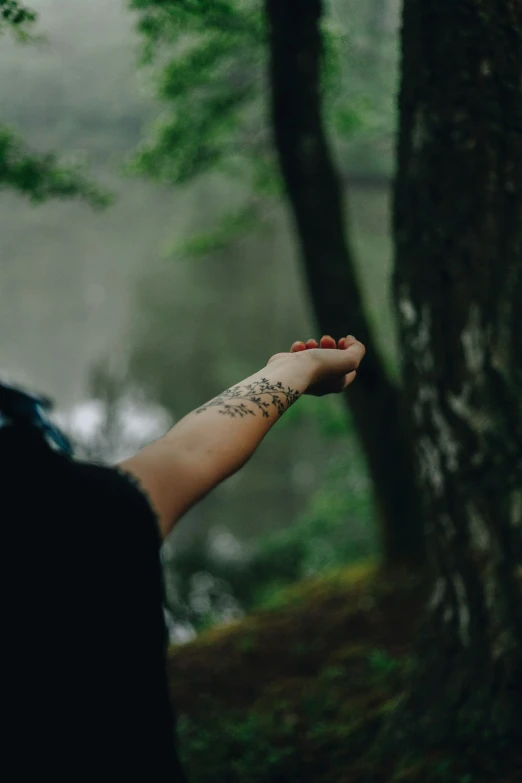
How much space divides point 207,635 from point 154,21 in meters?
4.22

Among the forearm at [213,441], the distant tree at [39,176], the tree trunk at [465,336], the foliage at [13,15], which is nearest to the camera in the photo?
the forearm at [213,441]

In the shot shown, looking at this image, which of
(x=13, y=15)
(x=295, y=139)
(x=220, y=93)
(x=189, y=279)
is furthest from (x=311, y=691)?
(x=189, y=279)

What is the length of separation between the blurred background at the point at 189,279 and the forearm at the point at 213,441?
5.63 ft

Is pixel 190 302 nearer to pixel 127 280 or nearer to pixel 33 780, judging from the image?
pixel 127 280

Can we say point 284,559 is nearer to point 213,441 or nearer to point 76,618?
point 213,441

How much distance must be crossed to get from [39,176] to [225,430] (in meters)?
2.90

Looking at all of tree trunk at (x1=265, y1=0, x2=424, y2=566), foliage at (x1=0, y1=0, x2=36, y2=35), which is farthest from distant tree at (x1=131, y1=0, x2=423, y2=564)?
foliage at (x1=0, y1=0, x2=36, y2=35)

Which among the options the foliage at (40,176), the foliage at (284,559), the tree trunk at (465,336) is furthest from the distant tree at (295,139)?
the foliage at (284,559)

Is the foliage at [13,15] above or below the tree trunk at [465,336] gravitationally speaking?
above

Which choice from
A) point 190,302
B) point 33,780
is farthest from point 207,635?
point 190,302

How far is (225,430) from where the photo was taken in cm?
157

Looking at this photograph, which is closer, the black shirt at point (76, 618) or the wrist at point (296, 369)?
the black shirt at point (76, 618)

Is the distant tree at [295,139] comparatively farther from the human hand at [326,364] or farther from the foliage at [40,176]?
the human hand at [326,364]

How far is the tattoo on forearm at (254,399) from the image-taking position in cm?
164
